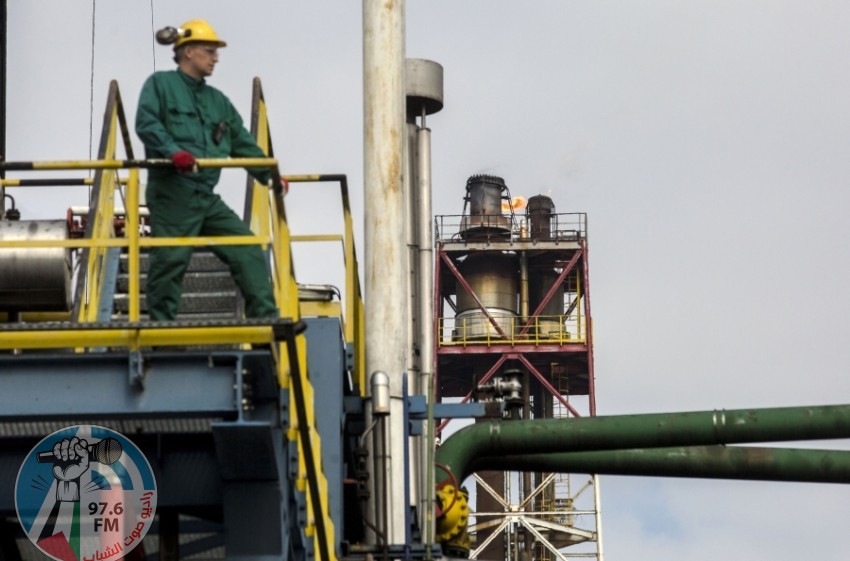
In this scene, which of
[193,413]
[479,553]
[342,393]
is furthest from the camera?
[479,553]

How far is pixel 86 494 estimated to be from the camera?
10.7m

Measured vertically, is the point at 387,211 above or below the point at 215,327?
above

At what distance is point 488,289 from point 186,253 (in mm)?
56450

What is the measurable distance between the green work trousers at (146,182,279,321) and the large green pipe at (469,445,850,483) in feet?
22.2

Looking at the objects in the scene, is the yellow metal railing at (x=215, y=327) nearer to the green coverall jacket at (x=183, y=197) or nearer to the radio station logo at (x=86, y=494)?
the green coverall jacket at (x=183, y=197)

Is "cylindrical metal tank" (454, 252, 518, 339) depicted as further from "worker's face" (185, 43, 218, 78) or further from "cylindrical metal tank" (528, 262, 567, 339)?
"worker's face" (185, 43, 218, 78)

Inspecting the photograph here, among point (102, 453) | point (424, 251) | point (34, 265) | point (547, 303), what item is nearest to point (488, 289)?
point (547, 303)

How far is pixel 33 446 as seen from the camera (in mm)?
10352

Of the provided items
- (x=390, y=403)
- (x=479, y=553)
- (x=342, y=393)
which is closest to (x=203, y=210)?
(x=342, y=393)

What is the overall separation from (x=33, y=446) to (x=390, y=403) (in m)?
3.74

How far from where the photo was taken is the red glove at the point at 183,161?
→ 31.6 feet

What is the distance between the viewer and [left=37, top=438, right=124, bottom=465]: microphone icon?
33.6ft

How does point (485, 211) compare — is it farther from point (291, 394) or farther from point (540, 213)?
point (291, 394)

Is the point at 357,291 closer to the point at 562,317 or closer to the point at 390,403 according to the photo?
the point at 390,403
